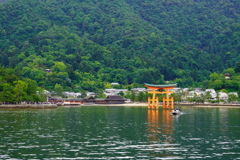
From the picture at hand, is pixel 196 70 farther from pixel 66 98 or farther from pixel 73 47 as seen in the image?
pixel 66 98

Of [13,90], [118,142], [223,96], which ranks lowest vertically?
[118,142]

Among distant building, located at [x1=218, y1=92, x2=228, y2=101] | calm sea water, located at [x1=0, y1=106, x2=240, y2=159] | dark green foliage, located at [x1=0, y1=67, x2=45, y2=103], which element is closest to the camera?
calm sea water, located at [x1=0, y1=106, x2=240, y2=159]

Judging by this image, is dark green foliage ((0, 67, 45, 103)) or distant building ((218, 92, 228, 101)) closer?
dark green foliage ((0, 67, 45, 103))

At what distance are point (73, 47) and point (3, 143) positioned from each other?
15906 centimetres

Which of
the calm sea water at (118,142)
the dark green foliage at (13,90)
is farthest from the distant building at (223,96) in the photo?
the calm sea water at (118,142)

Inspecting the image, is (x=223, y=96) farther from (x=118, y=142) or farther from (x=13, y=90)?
(x=118, y=142)

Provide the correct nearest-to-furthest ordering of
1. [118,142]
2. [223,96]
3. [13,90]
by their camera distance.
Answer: [118,142] < [13,90] < [223,96]

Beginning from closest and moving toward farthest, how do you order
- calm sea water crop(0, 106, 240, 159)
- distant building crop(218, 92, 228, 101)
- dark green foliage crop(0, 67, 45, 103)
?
1. calm sea water crop(0, 106, 240, 159)
2. dark green foliage crop(0, 67, 45, 103)
3. distant building crop(218, 92, 228, 101)

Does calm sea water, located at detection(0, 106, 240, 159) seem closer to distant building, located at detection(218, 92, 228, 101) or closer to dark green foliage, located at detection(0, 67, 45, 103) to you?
dark green foliage, located at detection(0, 67, 45, 103)

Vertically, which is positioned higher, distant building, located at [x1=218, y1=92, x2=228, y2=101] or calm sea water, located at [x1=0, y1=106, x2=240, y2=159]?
distant building, located at [x1=218, y1=92, x2=228, y2=101]

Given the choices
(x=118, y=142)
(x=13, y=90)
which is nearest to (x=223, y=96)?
(x=13, y=90)

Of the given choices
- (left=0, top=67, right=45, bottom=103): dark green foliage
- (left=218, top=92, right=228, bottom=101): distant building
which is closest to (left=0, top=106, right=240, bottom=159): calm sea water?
(left=0, top=67, right=45, bottom=103): dark green foliage

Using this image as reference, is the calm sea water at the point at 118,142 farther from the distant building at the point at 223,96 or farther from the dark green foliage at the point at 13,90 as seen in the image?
the distant building at the point at 223,96

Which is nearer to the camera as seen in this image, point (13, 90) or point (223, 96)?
point (13, 90)
